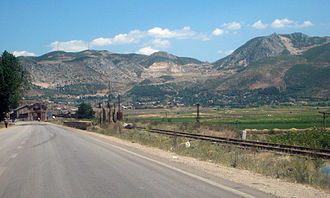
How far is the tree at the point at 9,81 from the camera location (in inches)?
2301

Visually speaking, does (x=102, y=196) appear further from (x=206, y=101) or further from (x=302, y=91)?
(x=206, y=101)

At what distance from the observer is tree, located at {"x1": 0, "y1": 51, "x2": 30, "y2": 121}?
58.4 meters

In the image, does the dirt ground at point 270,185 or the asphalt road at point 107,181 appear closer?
the asphalt road at point 107,181

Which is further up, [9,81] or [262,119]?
[9,81]

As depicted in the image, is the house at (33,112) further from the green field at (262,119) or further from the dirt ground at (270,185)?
the dirt ground at (270,185)

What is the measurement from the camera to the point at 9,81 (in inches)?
2331

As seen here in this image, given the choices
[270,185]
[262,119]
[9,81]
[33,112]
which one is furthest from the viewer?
[33,112]

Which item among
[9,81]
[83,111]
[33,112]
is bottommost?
[33,112]

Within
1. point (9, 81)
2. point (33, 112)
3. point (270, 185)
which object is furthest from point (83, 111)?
point (270, 185)

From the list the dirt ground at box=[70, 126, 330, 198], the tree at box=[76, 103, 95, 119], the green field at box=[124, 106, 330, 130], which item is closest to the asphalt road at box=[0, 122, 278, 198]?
the dirt ground at box=[70, 126, 330, 198]

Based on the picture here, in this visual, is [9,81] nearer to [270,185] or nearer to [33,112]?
[270,185]

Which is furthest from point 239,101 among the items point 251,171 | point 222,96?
point 251,171

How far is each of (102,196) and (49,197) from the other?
3.71 feet

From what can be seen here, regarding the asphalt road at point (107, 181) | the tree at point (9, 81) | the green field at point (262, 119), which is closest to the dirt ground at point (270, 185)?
the asphalt road at point (107, 181)
